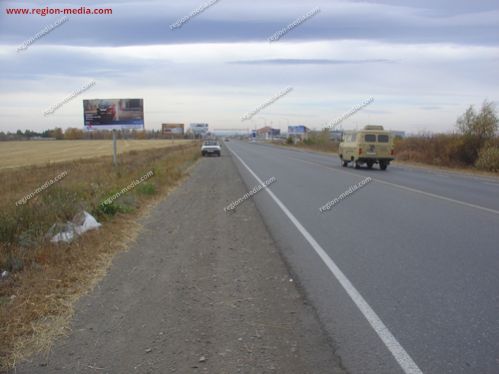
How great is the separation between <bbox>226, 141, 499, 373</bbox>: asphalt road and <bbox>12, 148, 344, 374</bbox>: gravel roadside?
0.97 feet

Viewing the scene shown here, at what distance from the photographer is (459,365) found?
3.85 m

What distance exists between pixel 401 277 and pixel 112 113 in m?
26.8

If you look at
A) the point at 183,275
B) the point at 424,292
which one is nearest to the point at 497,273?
the point at 424,292

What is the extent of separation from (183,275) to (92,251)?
1793 millimetres

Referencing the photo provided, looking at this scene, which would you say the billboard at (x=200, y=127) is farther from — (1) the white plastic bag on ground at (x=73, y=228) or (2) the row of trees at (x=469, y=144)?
(1) the white plastic bag on ground at (x=73, y=228)

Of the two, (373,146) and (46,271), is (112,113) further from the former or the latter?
(46,271)

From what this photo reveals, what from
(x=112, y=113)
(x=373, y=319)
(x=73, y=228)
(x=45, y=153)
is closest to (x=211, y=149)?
(x=112, y=113)

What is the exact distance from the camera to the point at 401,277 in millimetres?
6207

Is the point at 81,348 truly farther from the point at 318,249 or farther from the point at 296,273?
the point at 318,249

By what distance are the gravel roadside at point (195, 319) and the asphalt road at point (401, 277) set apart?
0.29 m

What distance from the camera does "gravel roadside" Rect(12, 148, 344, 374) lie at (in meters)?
3.97

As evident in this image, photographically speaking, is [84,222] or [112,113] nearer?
[84,222]

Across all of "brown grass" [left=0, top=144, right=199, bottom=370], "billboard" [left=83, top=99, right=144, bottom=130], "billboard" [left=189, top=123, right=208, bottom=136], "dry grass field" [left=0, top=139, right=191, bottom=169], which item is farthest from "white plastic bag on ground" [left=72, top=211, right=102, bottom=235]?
"billboard" [left=189, top=123, right=208, bottom=136]

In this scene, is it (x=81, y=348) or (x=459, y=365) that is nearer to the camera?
(x=459, y=365)
